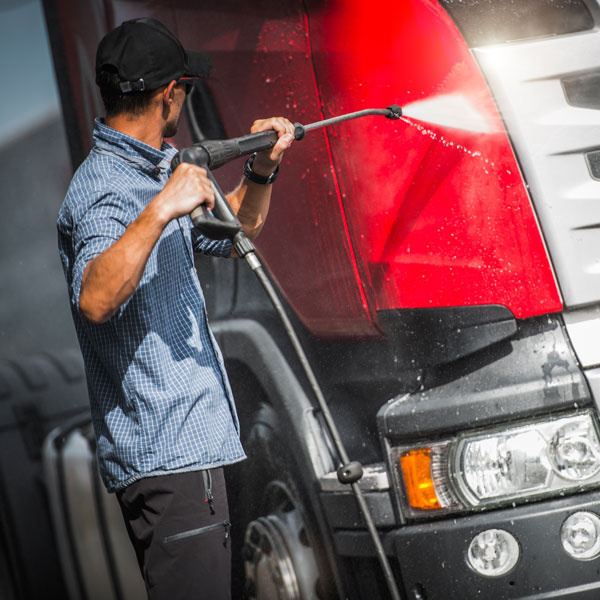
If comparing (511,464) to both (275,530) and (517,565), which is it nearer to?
(517,565)

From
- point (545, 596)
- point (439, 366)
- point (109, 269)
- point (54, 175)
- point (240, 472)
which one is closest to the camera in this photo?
point (109, 269)

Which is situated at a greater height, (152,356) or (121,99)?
(121,99)

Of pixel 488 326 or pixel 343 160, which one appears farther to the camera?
pixel 343 160

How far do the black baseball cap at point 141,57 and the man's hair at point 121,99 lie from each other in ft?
0.08

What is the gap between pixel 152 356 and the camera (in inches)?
73.1

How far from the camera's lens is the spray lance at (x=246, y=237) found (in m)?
1.71

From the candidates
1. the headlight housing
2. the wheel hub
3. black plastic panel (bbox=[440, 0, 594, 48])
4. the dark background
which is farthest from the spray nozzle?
the dark background

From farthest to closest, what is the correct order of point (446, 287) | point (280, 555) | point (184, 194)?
point (280, 555) → point (446, 287) → point (184, 194)

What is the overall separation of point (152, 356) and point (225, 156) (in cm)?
45

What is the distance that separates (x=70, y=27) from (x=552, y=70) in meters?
1.53

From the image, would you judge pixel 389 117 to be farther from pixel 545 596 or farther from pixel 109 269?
pixel 545 596

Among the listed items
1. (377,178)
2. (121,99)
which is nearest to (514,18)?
(377,178)

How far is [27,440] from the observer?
2.98 m

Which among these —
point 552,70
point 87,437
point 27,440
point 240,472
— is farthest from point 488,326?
point 27,440
